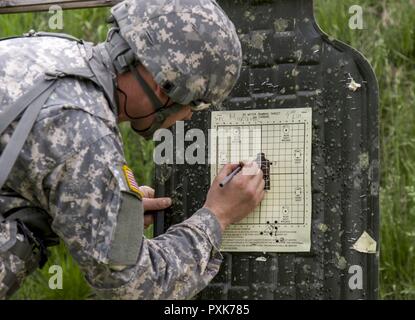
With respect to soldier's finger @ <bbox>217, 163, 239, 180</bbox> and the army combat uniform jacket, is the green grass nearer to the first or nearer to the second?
soldier's finger @ <bbox>217, 163, 239, 180</bbox>

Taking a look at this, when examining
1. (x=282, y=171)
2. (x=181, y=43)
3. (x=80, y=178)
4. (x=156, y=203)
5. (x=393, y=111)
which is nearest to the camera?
(x=80, y=178)

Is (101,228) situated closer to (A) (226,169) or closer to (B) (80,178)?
(B) (80,178)

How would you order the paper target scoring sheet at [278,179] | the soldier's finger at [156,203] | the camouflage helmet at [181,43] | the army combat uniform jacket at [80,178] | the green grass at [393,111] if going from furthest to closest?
the green grass at [393,111]
the soldier's finger at [156,203]
the paper target scoring sheet at [278,179]
the camouflage helmet at [181,43]
the army combat uniform jacket at [80,178]

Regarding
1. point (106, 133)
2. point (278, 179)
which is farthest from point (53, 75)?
point (278, 179)

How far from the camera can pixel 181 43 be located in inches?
95.0

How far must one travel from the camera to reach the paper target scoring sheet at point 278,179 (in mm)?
2844

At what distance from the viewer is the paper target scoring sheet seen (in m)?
2.84

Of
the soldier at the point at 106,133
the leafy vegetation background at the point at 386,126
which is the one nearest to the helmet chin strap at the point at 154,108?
the soldier at the point at 106,133

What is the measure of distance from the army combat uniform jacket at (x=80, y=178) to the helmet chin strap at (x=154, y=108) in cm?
8

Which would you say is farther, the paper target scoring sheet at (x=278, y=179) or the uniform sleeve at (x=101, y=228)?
the paper target scoring sheet at (x=278, y=179)

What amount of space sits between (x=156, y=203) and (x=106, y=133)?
723mm

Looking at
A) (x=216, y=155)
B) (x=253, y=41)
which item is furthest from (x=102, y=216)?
(x=253, y=41)

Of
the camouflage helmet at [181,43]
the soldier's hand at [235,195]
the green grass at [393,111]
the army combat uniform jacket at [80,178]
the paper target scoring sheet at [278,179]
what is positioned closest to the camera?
the army combat uniform jacket at [80,178]

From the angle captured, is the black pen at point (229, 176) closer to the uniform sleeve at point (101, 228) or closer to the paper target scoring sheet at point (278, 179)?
the paper target scoring sheet at point (278, 179)
